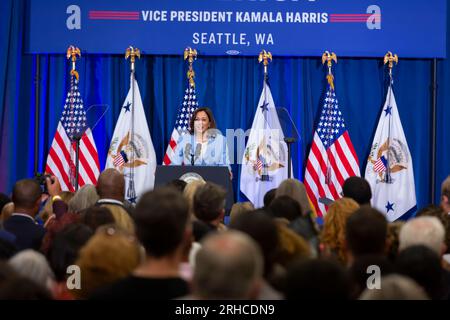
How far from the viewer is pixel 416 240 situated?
3.70 meters

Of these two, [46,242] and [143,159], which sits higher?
[143,159]

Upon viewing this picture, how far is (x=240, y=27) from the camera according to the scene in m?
9.66

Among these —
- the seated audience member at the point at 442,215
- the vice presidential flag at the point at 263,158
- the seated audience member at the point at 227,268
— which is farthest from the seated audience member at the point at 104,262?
the vice presidential flag at the point at 263,158

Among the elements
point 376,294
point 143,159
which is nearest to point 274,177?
point 143,159

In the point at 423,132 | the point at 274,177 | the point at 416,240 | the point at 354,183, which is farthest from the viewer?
the point at 423,132

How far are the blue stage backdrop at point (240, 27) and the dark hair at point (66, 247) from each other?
6.30 meters

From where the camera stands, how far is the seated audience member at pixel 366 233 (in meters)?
3.54

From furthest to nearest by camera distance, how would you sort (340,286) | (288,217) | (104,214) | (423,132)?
(423,132) < (288,217) < (104,214) < (340,286)

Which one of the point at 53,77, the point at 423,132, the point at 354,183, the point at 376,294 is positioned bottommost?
the point at 376,294

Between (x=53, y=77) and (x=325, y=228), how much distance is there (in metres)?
6.60

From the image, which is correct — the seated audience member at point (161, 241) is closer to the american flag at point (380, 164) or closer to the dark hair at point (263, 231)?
the dark hair at point (263, 231)

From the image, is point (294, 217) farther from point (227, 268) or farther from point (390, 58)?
point (390, 58)

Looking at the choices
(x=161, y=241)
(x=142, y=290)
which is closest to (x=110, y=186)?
(x=161, y=241)

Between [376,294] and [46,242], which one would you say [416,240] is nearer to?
[376,294]
